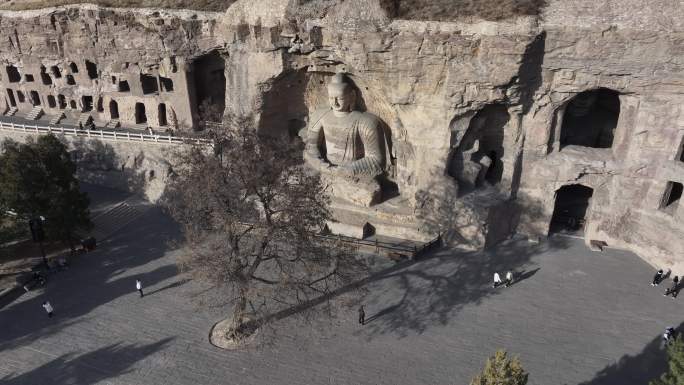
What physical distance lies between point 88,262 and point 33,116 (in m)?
17.5

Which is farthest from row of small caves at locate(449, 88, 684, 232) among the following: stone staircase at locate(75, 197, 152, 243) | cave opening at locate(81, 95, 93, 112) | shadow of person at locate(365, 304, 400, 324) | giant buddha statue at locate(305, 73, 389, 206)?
cave opening at locate(81, 95, 93, 112)

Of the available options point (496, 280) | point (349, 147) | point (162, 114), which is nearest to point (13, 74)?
point (162, 114)

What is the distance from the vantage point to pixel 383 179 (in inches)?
931

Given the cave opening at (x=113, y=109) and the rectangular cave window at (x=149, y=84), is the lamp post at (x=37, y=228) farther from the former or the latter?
the cave opening at (x=113, y=109)

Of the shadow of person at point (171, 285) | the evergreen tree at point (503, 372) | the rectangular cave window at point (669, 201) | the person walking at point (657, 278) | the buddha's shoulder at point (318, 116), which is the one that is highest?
the buddha's shoulder at point (318, 116)

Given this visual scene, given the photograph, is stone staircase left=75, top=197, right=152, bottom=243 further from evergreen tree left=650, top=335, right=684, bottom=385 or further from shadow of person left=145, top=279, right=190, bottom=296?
evergreen tree left=650, top=335, right=684, bottom=385

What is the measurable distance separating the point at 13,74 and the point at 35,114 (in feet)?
11.8

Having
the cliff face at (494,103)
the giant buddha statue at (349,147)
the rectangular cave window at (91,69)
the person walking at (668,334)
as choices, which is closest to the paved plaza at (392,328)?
the person walking at (668,334)

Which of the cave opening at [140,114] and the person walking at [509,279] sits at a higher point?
the cave opening at [140,114]

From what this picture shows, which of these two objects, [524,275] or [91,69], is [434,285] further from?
[91,69]

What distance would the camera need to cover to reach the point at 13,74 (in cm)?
3412

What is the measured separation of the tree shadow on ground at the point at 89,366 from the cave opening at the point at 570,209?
17431mm

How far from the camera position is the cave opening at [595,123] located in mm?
22625

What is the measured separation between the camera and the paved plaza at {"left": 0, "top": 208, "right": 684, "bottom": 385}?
15297mm
